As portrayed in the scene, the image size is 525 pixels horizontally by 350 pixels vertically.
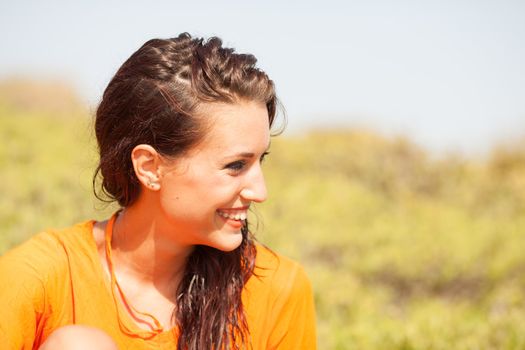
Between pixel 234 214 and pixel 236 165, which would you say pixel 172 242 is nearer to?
pixel 234 214

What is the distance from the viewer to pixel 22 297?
188 centimetres

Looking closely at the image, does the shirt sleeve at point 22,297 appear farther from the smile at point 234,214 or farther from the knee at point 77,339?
the smile at point 234,214

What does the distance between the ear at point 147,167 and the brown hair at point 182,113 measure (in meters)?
0.03

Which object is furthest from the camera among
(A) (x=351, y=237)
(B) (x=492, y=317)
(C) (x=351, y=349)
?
(A) (x=351, y=237)

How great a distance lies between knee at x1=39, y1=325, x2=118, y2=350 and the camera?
5.85 feet

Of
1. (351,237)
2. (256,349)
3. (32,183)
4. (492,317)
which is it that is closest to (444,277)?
(351,237)

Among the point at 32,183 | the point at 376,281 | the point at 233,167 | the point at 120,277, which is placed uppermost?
the point at 233,167

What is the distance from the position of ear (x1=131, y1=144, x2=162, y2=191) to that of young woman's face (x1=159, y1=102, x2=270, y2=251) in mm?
27

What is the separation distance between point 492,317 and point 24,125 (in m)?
5.45

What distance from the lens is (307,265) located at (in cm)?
560

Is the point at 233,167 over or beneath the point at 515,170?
over

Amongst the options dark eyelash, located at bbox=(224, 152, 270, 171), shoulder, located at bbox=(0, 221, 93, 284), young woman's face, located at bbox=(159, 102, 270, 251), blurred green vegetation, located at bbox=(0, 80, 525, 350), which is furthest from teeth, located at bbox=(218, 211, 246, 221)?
blurred green vegetation, located at bbox=(0, 80, 525, 350)

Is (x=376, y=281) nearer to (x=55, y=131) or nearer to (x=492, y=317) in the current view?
(x=492, y=317)

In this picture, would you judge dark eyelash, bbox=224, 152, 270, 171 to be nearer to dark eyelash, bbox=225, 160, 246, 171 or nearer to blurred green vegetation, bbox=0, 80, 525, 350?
dark eyelash, bbox=225, 160, 246, 171
